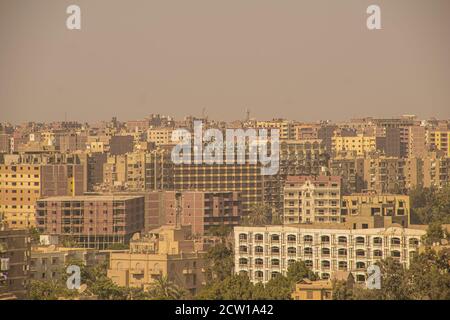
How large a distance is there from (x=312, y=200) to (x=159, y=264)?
8385 mm

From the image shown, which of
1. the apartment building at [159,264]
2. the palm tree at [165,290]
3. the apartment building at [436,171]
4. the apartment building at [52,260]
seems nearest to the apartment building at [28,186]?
the apartment building at [436,171]

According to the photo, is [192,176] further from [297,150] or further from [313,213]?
[313,213]

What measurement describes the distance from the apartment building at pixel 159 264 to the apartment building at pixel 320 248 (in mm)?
562

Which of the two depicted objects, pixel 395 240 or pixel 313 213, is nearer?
pixel 395 240

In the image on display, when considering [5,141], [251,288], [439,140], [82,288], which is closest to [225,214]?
[82,288]

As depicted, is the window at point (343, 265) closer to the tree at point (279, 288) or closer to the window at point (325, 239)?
the window at point (325, 239)

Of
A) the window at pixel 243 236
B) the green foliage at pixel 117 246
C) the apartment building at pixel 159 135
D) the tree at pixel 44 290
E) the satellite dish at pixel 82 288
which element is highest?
the apartment building at pixel 159 135

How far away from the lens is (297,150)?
40.7 metres

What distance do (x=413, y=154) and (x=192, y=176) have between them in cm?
1108

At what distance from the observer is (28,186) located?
3503cm

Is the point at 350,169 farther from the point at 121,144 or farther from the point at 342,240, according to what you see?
the point at 342,240

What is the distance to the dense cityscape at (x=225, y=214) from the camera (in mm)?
20609

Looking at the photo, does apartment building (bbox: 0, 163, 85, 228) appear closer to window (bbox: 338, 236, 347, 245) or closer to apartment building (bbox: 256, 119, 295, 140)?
window (bbox: 338, 236, 347, 245)
